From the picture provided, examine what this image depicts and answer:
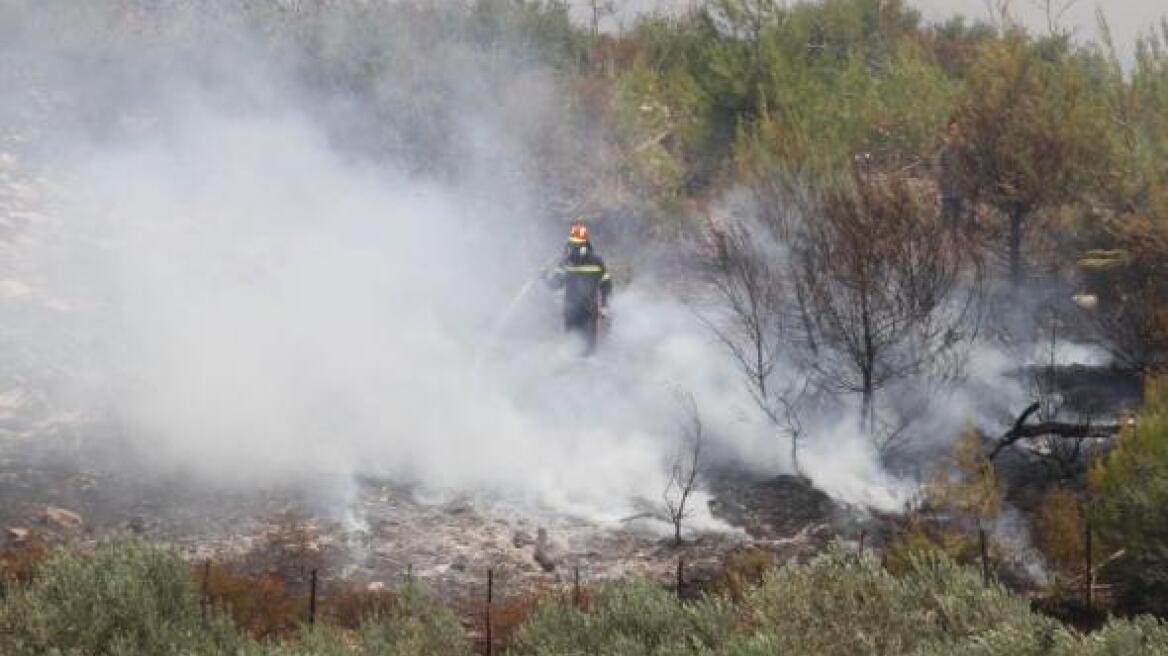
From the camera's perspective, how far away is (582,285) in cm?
1636

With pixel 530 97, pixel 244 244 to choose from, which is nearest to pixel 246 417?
pixel 244 244

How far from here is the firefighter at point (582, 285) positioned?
53.1 feet

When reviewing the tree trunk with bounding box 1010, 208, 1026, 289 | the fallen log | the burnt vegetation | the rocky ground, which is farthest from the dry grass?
the tree trunk with bounding box 1010, 208, 1026, 289

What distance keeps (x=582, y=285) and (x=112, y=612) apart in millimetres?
9484

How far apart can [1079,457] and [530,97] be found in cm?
1626

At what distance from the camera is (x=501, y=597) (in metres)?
11.0

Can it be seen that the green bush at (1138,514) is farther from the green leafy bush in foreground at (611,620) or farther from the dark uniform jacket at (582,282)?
the dark uniform jacket at (582,282)

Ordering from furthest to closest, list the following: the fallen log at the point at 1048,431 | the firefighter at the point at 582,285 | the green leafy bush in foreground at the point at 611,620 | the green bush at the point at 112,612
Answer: the firefighter at the point at 582,285, the fallen log at the point at 1048,431, the green bush at the point at 112,612, the green leafy bush in foreground at the point at 611,620

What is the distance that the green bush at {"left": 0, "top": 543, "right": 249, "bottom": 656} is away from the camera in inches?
296

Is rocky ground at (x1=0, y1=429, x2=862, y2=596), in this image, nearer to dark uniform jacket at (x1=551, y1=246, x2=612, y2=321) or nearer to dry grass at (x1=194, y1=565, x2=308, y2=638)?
dry grass at (x1=194, y1=565, x2=308, y2=638)

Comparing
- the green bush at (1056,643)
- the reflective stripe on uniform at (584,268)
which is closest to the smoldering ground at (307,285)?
the reflective stripe on uniform at (584,268)

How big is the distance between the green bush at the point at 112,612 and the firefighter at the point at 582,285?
860 cm

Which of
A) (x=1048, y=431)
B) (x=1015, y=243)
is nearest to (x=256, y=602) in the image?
(x=1048, y=431)

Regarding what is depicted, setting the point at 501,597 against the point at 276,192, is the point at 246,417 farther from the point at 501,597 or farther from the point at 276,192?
the point at 276,192
